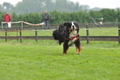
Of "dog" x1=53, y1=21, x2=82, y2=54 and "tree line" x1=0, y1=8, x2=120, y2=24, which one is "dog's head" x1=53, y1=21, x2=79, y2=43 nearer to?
"dog" x1=53, y1=21, x2=82, y2=54

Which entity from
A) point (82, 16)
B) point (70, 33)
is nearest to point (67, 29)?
point (70, 33)

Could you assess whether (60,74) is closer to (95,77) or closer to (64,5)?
(95,77)

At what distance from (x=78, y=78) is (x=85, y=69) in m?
1.24

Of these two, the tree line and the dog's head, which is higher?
the tree line

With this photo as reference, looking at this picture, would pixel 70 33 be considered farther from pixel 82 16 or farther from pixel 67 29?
pixel 82 16

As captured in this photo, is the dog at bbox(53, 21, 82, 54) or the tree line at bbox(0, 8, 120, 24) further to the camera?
the tree line at bbox(0, 8, 120, 24)

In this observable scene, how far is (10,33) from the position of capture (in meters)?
30.6

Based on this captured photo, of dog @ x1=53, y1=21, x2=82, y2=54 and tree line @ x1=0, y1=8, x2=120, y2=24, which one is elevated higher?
tree line @ x1=0, y1=8, x2=120, y2=24

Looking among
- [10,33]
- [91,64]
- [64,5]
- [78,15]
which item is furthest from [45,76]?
[64,5]

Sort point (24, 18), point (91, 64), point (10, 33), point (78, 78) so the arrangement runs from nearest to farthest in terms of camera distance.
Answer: point (78, 78)
point (91, 64)
point (10, 33)
point (24, 18)

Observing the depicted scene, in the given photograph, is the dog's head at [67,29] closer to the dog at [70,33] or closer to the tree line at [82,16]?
the dog at [70,33]

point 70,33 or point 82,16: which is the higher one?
point 82,16

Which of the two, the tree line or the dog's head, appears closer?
the dog's head

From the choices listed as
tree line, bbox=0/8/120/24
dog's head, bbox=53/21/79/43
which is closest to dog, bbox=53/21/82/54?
dog's head, bbox=53/21/79/43
